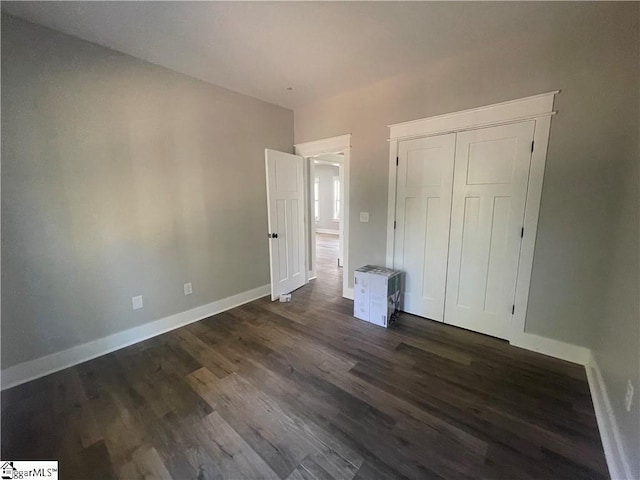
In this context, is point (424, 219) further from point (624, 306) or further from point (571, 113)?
point (624, 306)

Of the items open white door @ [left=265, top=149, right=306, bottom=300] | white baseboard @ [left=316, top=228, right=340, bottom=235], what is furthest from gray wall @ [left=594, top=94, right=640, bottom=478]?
white baseboard @ [left=316, top=228, right=340, bottom=235]

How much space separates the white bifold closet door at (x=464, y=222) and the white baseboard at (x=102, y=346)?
7.52 ft

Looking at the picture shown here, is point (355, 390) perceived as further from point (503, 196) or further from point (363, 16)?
point (363, 16)

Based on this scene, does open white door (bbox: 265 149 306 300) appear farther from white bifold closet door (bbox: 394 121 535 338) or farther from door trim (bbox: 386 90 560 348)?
door trim (bbox: 386 90 560 348)

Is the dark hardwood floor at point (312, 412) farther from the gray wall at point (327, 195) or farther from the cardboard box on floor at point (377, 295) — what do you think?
the gray wall at point (327, 195)

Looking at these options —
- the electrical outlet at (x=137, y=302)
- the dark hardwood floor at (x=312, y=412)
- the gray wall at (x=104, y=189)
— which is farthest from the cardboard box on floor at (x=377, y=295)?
the electrical outlet at (x=137, y=302)

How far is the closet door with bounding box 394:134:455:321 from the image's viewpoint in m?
2.63

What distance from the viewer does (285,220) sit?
352cm

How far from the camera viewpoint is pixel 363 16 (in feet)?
5.93

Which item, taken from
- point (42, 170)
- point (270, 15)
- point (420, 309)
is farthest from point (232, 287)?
point (270, 15)

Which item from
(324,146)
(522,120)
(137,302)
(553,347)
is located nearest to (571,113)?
(522,120)

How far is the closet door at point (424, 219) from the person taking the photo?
263 centimetres

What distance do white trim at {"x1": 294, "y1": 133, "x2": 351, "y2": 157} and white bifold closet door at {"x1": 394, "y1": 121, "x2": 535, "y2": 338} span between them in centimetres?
74

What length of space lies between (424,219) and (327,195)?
23.9 feet
